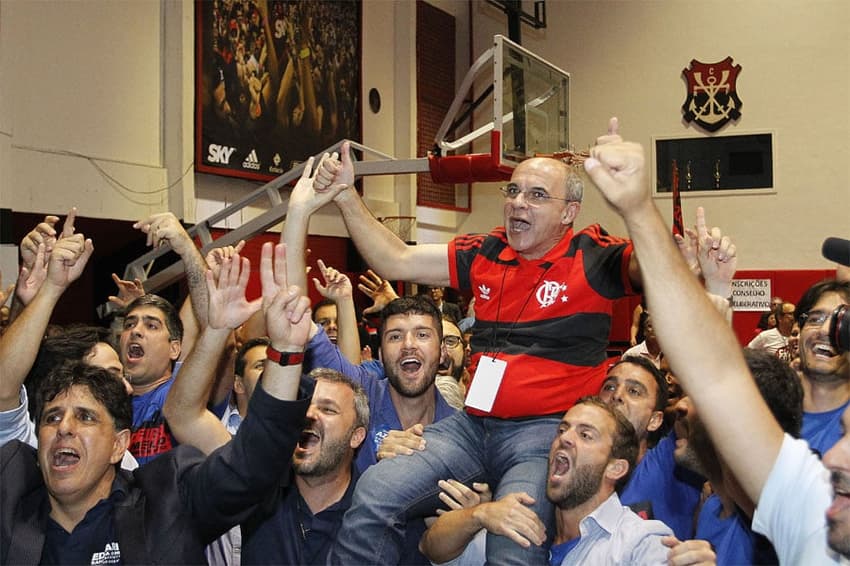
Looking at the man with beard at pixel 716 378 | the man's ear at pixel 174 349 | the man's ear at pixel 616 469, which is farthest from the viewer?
the man's ear at pixel 174 349

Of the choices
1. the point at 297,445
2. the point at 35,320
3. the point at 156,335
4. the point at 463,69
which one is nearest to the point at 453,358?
the point at 156,335

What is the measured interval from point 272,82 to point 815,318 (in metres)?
8.22

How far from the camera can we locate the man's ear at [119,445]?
8.44 feet

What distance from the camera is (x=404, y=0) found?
42.4ft

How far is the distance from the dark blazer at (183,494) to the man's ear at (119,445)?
66 mm

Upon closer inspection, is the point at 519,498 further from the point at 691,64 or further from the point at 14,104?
the point at 691,64

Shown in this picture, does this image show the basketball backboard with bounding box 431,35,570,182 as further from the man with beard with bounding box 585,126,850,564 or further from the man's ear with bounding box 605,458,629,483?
the man with beard with bounding box 585,126,850,564

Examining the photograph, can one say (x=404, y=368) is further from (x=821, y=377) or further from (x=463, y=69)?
(x=463, y=69)

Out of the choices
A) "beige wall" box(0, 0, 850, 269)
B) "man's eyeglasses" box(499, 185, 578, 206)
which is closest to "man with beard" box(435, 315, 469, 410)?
"man's eyeglasses" box(499, 185, 578, 206)

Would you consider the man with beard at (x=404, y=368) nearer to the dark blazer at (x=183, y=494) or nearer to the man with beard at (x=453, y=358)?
the man with beard at (x=453, y=358)

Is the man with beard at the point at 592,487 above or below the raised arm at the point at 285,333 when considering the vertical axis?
below

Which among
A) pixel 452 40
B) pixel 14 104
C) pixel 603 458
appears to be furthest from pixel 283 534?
pixel 452 40

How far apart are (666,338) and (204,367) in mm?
1459

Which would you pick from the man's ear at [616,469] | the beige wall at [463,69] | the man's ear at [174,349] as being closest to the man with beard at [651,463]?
the man's ear at [616,469]
